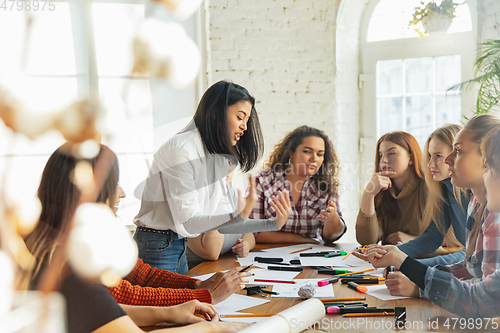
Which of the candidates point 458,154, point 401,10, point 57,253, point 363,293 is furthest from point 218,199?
point 401,10

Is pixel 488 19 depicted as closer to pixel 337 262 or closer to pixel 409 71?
pixel 409 71

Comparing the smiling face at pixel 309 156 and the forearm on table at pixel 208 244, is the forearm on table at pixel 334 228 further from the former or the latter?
the forearm on table at pixel 208 244

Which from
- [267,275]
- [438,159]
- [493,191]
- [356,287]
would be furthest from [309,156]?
[493,191]

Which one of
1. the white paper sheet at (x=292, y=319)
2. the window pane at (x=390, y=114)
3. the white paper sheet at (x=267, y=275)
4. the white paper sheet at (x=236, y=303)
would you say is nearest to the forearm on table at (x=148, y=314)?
the white paper sheet at (x=236, y=303)

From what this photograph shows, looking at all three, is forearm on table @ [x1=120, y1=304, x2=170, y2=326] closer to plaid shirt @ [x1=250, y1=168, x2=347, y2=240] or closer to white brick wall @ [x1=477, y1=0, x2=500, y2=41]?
plaid shirt @ [x1=250, y1=168, x2=347, y2=240]

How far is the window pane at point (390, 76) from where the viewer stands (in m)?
2.94

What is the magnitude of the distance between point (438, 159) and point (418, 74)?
167cm

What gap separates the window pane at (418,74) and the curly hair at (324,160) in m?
1.18

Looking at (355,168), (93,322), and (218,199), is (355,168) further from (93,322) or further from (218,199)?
(93,322)

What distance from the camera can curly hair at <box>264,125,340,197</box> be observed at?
83.3 inches

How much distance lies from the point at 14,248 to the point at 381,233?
1815 mm

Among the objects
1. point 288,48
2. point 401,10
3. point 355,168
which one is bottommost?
point 355,168

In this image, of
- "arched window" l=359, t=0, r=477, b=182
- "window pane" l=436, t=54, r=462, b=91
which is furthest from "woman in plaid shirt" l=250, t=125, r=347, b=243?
"window pane" l=436, t=54, r=462, b=91

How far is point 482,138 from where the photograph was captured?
92 centimetres
